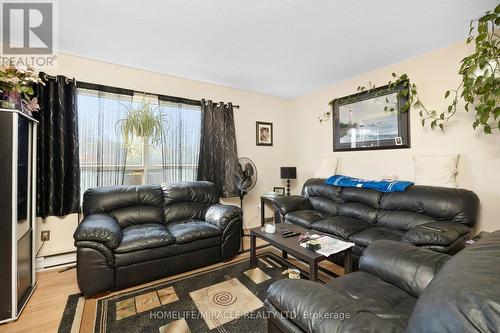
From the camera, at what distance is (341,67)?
10.0 ft

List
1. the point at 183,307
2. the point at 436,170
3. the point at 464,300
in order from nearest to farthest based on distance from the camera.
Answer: the point at 464,300 < the point at 183,307 < the point at 436,170

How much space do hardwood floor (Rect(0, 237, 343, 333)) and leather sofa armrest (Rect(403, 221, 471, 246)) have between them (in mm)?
833

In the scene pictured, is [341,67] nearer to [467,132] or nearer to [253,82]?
[253,82]

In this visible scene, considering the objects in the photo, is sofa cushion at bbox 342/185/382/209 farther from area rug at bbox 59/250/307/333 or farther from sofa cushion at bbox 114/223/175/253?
sofa cushion at bbox 114/223/175/253

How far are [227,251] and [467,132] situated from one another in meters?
2.88

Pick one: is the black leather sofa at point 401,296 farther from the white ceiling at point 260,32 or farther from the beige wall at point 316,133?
the white ceiling at point 260,32

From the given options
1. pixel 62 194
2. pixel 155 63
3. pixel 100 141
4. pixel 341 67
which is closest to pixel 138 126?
pixel 100 141

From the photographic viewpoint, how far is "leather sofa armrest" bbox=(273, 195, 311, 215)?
10.1 feet

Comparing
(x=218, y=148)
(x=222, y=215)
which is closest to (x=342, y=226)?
(x=222, y=215)

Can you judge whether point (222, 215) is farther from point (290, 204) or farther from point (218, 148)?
point (218, 148)

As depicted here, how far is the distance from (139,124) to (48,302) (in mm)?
2020

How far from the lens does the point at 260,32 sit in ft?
7.26

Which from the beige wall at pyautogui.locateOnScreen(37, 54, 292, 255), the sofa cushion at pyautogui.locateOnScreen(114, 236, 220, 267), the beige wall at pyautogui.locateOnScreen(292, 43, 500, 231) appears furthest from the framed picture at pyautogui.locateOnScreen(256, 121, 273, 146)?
the sofa cushion at pyautogui.locateOnScreen(114, 236, 220, 267)

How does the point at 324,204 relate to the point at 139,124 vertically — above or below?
below
